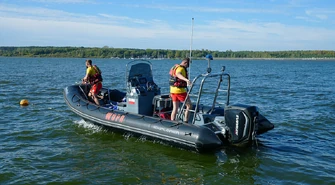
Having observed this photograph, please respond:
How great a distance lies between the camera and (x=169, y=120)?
7.98 m

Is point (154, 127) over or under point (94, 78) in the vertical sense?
under

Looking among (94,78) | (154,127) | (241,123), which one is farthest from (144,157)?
(94,78)

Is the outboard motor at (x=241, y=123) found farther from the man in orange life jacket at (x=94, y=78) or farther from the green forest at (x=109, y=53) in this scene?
the green forest at (x=109, y=53)

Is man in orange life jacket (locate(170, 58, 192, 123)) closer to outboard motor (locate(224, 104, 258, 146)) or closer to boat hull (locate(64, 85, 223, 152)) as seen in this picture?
boat hull (locate(64, 85, 223, 152))

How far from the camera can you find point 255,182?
6.44 meters

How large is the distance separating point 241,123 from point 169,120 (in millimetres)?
1558

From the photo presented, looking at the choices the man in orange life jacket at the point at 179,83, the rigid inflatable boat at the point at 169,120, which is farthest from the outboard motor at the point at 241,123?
the man in orange life jacket at the point at 179,83

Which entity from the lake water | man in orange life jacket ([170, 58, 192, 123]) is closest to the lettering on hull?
the lake water

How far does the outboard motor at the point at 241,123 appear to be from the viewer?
7332mm

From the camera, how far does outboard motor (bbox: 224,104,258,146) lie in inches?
289

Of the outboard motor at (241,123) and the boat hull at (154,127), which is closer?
the boat hull at (154,127)

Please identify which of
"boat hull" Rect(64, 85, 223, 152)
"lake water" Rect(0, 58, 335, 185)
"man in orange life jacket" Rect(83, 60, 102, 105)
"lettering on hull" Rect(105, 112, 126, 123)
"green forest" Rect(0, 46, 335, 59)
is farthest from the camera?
"green forest" Rect(0, 46, 335, 59)

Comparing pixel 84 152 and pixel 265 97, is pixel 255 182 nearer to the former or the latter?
pixel 84 152

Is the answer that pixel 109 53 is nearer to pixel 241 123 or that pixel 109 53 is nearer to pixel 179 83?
pixel 179 83
